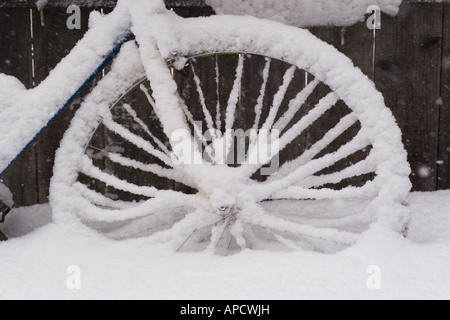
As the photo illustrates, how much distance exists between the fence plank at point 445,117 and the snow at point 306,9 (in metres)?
0.18

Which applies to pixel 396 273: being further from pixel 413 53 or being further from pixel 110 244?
pixel 413 53

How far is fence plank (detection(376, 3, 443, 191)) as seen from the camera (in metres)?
1.42

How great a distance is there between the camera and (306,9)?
1316 millimetres

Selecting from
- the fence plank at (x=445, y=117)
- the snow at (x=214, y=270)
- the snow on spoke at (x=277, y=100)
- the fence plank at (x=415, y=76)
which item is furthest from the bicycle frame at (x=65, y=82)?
the fence plank at (x=445, y=117)

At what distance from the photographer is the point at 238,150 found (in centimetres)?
149

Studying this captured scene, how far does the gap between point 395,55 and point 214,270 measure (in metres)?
0.90

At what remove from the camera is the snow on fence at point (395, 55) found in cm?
142

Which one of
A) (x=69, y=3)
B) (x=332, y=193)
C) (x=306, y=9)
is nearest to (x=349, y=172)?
(x=332, y=193)

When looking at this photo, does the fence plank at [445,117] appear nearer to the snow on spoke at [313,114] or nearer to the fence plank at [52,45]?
the snow on spoke at [313,114]

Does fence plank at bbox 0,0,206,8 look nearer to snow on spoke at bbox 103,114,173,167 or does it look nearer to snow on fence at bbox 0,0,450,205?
snow on fence at bbox 0,0,450,205

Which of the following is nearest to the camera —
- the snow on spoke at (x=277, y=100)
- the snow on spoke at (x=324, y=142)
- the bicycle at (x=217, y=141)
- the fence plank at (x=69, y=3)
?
the bicycle at (x=217, y=141)

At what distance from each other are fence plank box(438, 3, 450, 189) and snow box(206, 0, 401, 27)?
177mm

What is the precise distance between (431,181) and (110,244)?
100 cm
